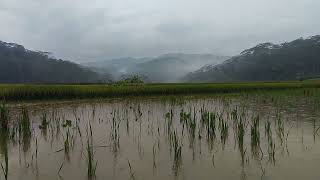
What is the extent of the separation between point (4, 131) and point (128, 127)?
3941mm

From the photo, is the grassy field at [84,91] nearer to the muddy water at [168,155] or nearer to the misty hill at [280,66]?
the muddy water at [168,155]

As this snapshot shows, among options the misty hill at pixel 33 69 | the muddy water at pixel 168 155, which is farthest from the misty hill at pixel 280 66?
the muddy water at pixel 168 155

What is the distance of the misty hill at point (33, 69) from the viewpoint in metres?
142

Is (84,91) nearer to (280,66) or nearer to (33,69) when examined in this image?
(33,69)

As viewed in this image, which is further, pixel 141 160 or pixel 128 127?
pixel 128 127

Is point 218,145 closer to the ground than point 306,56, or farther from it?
closer to the ground

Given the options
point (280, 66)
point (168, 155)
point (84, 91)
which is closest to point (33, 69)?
point (280, 66)

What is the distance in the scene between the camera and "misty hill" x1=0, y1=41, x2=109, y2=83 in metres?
142

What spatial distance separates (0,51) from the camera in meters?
160

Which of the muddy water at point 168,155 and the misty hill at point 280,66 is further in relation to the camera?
the misty hill at point 280,66

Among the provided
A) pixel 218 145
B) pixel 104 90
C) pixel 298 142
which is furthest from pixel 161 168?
pixel 104 90

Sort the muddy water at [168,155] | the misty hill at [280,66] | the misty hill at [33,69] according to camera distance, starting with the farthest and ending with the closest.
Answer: the misty hill at [280,66] → the misty hill at [33,69] → the muddy water at [168,155]

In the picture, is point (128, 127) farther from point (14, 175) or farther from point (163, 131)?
point (14, 175)

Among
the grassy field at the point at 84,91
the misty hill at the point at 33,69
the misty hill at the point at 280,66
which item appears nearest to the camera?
the grassy field at the point at 84,91
